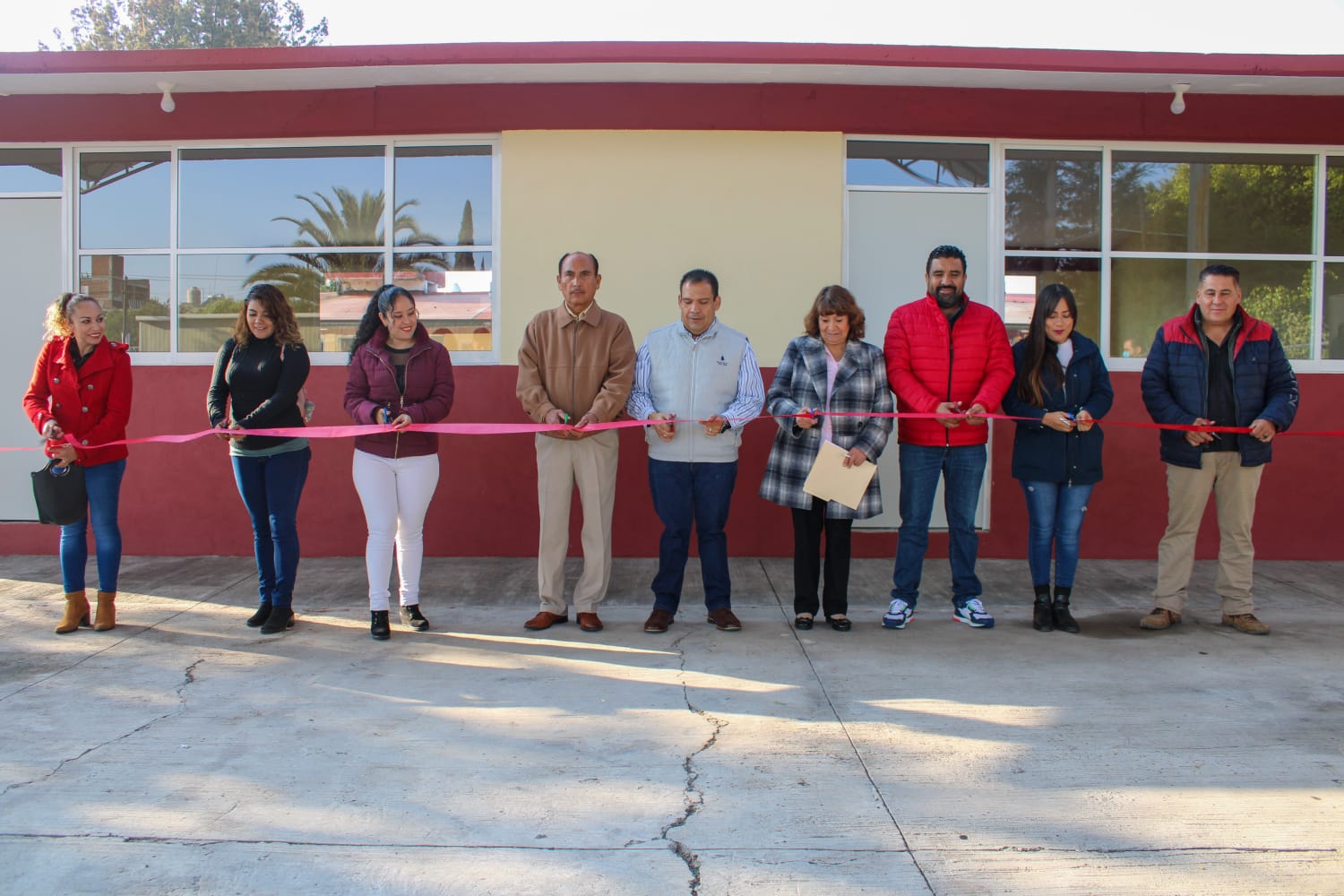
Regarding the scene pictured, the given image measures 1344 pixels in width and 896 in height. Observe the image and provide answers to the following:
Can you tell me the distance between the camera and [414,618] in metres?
5.36

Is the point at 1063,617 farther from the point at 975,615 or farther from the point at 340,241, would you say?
the point at 340,241

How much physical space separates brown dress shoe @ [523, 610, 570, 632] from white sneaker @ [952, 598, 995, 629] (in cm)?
224

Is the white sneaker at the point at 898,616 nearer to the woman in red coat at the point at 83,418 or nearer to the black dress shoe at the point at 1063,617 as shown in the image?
the black dress shoe at the point at 1063,617

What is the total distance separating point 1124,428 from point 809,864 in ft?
17.4

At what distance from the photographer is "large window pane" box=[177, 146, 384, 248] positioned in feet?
23.8

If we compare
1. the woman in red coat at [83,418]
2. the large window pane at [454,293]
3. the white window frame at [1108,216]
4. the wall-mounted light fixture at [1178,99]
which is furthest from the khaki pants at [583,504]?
the wall-mounted light fixture at [1178,99]

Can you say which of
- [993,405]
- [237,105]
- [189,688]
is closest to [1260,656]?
[993,405]

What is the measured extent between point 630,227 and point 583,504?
8.25 feet

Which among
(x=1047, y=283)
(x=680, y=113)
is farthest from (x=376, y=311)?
(x=1047, y=283)

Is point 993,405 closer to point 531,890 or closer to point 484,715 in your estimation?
point 484,715

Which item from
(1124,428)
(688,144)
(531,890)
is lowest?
(531,890)

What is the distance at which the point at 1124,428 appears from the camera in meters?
7.11

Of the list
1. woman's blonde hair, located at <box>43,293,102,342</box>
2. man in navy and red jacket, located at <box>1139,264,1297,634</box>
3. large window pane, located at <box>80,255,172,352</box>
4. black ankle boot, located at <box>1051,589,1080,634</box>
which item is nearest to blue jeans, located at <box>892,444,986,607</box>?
black ankle boot, located at <box>1051,589,1080,634</box>

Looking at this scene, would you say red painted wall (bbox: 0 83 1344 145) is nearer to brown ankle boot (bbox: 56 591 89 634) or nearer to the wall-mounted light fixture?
the wall-mounted light fixture
